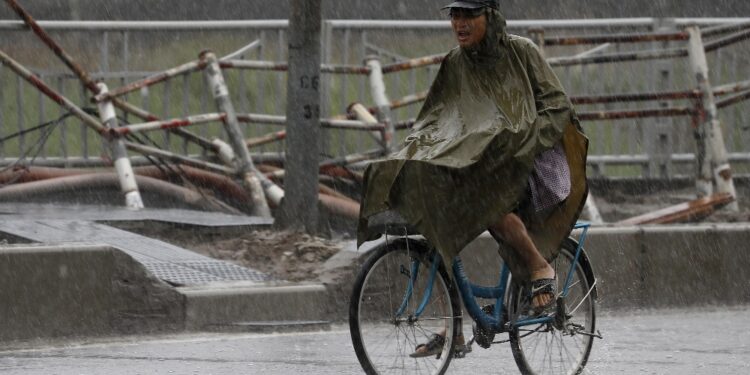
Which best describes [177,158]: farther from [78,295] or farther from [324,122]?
[78,295]

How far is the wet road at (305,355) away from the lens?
758cm

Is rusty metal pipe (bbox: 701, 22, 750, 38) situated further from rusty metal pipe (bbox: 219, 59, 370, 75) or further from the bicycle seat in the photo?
the bicycle seat

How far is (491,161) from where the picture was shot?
674cm

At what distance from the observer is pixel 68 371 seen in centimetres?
740

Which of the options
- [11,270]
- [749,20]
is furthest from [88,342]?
[749,20]

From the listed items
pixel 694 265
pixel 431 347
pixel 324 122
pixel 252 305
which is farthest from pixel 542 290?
pixel 324 122

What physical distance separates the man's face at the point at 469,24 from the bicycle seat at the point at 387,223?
30.3 inches

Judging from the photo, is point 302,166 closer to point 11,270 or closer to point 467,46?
point 11,270

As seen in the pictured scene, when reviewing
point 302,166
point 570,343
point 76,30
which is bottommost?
point 570,343

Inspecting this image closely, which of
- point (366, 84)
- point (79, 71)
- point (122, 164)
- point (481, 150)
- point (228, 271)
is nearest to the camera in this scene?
point (481, 150)

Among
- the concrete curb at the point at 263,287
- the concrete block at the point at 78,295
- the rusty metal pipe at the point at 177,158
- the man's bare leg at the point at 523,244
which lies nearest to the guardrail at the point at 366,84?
the rusty metal pipe at the point at 177,158

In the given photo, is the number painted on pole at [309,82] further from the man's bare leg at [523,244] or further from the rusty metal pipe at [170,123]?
the man's bare leg at [523,244]

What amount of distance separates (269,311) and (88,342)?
3.57ft

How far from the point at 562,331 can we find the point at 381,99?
19.4ft
